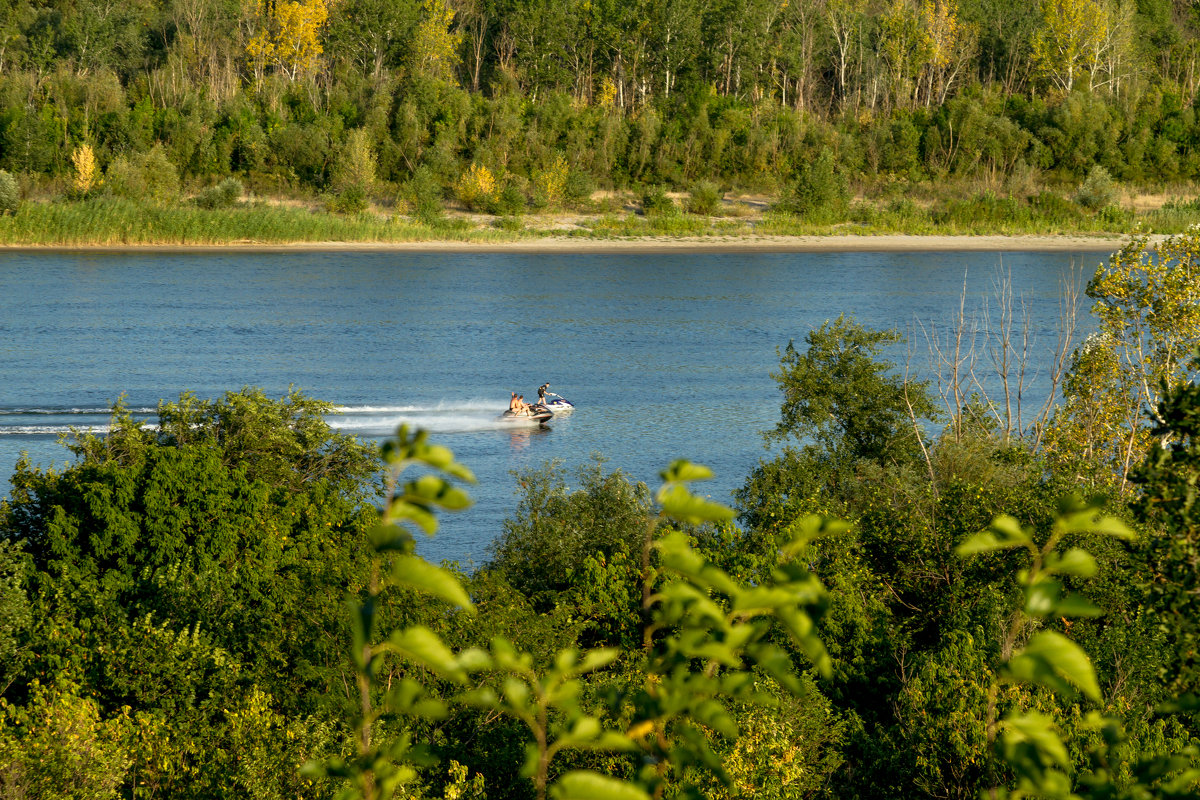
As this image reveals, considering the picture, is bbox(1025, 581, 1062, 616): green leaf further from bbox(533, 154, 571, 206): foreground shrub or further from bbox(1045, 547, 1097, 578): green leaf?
bbox(533, 154, 571, 206): foreground shrub

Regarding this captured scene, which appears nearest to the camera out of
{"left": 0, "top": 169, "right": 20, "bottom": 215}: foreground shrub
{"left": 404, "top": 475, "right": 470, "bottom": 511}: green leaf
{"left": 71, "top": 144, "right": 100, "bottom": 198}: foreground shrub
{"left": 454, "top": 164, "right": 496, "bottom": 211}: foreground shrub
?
{"left": 404, "top": 475, "right": 470, "bottom": 511}: green leaf

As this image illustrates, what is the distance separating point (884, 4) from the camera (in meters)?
131

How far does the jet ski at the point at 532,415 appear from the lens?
43.8 metres

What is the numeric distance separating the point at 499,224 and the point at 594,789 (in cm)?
9066

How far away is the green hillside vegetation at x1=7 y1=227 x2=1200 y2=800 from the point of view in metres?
11.1

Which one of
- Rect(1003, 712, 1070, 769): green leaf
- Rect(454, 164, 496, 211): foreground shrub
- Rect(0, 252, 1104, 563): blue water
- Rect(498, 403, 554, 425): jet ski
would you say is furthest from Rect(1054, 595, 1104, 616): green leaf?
Rect(454, 164, 496, 211): foreground shrub

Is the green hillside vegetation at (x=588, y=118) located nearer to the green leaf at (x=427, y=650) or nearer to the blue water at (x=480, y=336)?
the blue water at (x=480, y=336)

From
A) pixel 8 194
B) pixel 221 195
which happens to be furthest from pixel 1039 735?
pixel 8 194

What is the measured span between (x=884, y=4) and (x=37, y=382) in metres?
101

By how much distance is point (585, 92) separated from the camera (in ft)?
376

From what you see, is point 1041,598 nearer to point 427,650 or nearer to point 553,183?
point 427,650

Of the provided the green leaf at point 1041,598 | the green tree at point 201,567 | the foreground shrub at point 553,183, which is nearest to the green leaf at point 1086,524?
the green leaf at point 1041,598

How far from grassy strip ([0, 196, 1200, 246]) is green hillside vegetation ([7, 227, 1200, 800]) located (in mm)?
63185

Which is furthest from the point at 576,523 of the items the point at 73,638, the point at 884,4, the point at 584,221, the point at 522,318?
the point at 884,4
